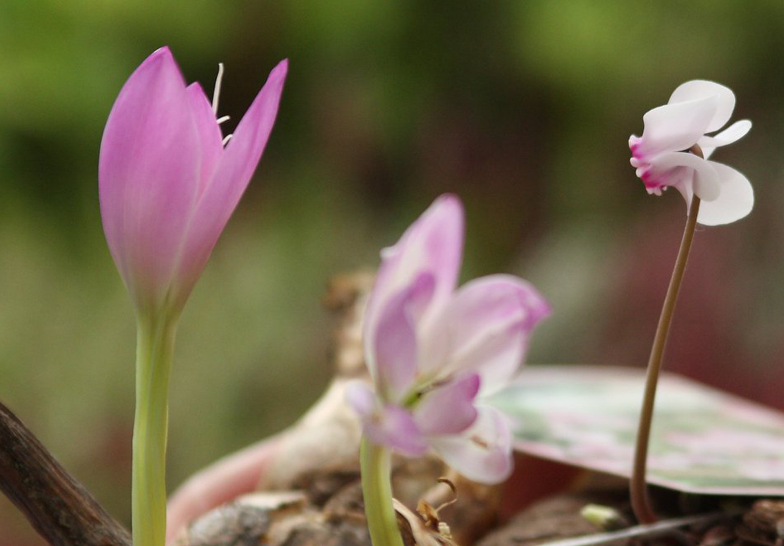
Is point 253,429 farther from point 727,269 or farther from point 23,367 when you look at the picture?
point 727,269

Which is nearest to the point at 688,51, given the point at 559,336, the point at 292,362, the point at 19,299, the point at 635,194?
the point at 635,194

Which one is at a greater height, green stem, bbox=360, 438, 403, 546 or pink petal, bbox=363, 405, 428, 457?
pink petal, bbox=363, 405, 428, 457

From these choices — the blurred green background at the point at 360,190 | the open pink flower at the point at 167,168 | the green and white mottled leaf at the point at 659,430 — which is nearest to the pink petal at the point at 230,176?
the open pink flower at the point at 167,168

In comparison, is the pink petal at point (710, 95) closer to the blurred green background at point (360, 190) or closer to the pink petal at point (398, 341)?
the pink petal at point (398, 341)

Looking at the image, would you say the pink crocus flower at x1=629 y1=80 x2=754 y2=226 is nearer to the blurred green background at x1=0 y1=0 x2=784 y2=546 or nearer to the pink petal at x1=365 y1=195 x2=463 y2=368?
the pink petal at x1=365 y1=195 x2=463 y2=368

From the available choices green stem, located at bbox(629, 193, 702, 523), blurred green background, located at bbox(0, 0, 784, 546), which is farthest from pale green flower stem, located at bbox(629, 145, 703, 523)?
blurred green background, located at bbox(0, 0, 784, 546)
